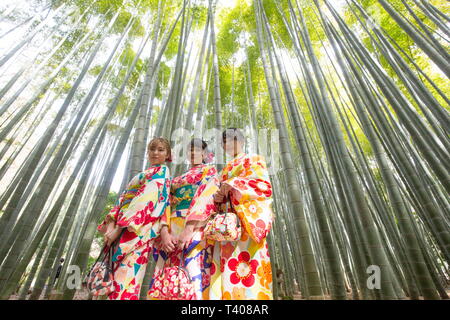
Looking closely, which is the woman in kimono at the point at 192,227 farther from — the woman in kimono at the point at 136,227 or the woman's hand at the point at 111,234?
the woman's hand at the point at 111,234

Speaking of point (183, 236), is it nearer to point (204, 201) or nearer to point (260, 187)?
point (204, 201)

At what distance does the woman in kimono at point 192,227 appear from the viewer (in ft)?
3.36

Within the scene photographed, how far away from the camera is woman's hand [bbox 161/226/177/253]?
108 cm

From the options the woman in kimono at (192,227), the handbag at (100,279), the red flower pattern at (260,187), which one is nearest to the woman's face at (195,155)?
the woman in kimono at (192,227)

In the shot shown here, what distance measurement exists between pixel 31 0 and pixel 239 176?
608cm

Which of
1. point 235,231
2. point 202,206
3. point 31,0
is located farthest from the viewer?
point 31,0

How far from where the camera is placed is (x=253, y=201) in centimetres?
109

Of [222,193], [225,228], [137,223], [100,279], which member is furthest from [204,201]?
[100,279]

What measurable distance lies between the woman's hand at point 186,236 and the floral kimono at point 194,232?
2 cm

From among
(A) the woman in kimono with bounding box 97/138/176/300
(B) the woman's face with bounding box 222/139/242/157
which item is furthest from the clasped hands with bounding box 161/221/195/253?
(B) the woman's face with bounding box 222/139/242/157

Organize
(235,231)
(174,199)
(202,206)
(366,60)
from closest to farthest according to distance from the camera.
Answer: (235,231)
(202,206)
(174,199)
(366,60)
